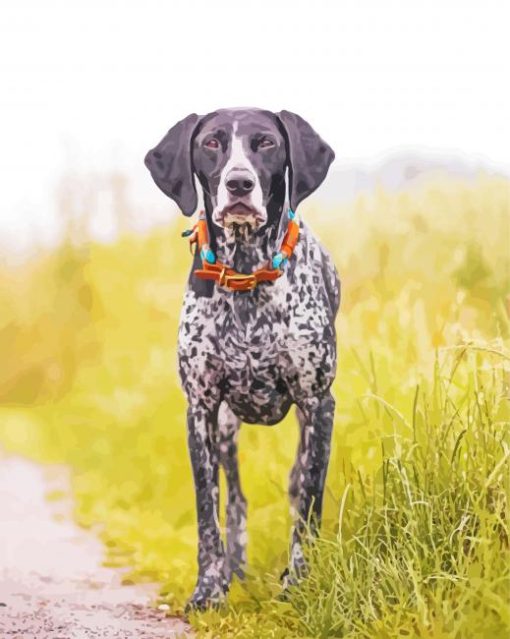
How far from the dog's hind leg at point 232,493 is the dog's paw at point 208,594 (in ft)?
1.29

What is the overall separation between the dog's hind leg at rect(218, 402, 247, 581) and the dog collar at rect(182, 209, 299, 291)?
86 cm

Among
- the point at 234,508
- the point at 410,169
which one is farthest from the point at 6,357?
the point at 234,508

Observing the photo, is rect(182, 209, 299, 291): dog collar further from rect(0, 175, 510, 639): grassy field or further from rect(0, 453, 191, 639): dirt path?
rect(0, 453, 191, 639): dirt path

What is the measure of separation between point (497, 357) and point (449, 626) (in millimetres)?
1626

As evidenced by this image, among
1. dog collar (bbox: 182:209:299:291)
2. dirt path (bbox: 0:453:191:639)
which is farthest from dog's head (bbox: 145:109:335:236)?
dirt path (bbox: 0:453:191:639)

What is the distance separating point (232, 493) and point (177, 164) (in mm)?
1764

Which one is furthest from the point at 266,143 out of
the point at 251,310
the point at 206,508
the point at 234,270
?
the point at 206,508

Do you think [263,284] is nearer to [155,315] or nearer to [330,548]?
[330,548]

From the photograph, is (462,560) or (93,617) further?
(93,617)

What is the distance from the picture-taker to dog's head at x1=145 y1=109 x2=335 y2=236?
4824mm

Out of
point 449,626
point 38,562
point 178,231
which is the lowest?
point 38,562

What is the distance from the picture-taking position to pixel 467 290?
351 inches

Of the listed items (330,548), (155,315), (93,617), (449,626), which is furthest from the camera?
(155,315)

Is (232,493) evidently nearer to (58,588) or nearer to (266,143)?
(58,588)
